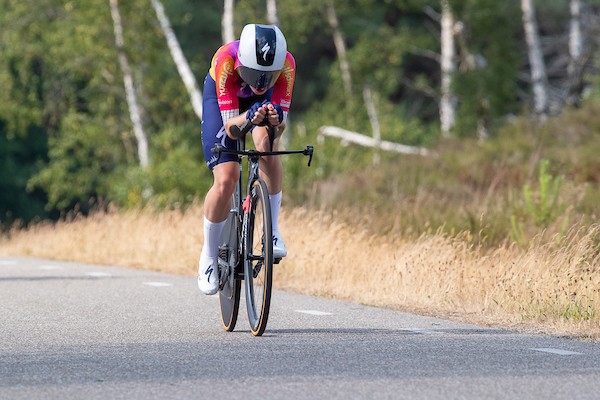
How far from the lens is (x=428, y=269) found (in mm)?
12156

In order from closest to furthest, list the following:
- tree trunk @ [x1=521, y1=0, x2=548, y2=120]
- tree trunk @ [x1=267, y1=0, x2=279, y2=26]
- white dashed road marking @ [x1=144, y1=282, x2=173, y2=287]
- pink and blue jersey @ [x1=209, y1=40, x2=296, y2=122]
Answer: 1. pink and blue jersey @ [x1=209, y1=40, x2=296, y2=122]
2. white dashed road marking @ [x1=144, y1=282, x2=173, y2=287]
3. tree trunk @ [x1=521, y1=0, x2=548, y2=120]
4. tree trunk @ [x1=267, y1=0, x2=279, y2=26]

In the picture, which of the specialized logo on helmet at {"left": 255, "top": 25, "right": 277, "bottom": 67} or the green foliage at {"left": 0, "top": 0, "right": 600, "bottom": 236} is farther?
the green foliage at {"left": 0, "top": 0, "right": 600, "bottom": 236}

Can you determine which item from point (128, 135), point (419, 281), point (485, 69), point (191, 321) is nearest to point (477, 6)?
point (485, 69)

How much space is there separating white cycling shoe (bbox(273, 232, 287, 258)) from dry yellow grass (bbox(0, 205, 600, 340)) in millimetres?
1892

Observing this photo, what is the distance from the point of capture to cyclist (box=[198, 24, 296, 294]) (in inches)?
337

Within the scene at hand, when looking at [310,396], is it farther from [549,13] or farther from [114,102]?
[549,13]

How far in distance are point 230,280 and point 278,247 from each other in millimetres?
565

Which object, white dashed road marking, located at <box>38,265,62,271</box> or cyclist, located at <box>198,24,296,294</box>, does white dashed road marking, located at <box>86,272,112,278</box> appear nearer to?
white dashed road marking, located at <box>38,265,62,271</box>

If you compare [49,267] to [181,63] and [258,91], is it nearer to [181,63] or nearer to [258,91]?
[258,91]

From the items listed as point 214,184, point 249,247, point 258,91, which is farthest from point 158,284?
point 258,91

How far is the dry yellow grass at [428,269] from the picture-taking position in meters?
10.3

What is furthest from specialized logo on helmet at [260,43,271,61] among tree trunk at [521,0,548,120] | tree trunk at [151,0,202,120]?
tree trunk at [151,0,202,120]

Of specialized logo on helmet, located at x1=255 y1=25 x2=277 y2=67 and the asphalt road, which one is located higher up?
specialized logo on helmet, located at x1=255 y1=25 x2=277 y2=67

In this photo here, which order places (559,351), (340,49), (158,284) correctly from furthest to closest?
1. (340,49)
2. (158,284)
3. (559,351)
